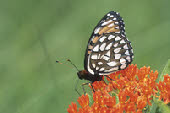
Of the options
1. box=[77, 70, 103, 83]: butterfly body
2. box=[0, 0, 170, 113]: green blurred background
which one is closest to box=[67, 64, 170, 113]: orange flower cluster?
box=[77, 70, 103, 83]: butterfly body

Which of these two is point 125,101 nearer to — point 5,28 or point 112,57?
point 112,57

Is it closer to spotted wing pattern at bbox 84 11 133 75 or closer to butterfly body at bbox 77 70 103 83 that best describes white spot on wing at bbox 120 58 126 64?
spotted wing pattern at bbox 84 11 133 75

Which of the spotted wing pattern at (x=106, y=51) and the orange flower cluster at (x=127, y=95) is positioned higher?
the spotted wing pattern at (x=106, y=51)

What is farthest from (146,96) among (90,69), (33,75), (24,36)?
(24,36)

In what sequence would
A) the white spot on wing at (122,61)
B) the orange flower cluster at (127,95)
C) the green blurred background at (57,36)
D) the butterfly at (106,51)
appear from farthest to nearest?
1. the green blurred background at (57,36)
2. the butterfly at (106,51)
3. the white spot on wing at (122,61)
4. the orange flower cluster at (127,95)

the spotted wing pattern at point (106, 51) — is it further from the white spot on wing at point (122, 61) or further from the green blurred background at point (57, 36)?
the green blurred background at point (57, 36)

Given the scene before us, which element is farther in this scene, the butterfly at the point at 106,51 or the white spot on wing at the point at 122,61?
the butterfly at the point at 106,51

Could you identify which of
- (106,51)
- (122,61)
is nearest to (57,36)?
(106,51)

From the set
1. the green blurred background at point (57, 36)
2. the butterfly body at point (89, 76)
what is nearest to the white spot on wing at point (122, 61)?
the butterfly body at point (89, 76)
